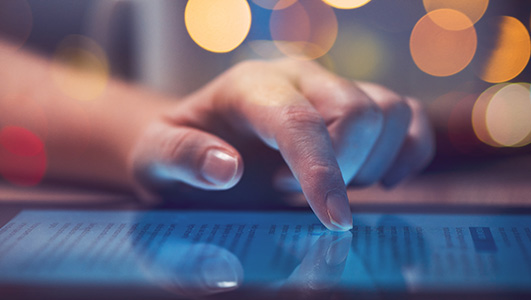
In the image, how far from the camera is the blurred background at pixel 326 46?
106 centimetres

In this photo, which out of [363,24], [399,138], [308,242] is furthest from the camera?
[363,24]

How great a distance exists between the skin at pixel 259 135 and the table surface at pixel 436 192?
0.14 feet

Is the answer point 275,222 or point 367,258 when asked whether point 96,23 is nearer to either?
point 275,222

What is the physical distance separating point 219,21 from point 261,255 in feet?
3.26

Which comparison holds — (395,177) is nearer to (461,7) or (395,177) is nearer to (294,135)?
(294,135)

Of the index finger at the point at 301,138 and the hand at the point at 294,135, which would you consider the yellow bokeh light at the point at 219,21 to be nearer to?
the hand at the point at 294,135

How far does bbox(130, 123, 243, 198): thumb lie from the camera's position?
20.1 inches

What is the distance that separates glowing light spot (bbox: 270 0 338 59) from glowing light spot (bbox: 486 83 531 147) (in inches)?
20.0

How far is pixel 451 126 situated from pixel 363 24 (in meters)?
0.57

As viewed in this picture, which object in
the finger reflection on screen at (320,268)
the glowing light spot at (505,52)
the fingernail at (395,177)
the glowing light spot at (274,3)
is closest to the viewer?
the finger reflection on screen at (320,268)

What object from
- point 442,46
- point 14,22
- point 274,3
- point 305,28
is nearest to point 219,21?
point 274,3

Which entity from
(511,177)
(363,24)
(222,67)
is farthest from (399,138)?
(363,24)

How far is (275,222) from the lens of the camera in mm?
478

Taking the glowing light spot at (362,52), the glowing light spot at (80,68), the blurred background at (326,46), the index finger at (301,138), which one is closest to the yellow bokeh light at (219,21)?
the blurred background at (326,46)
